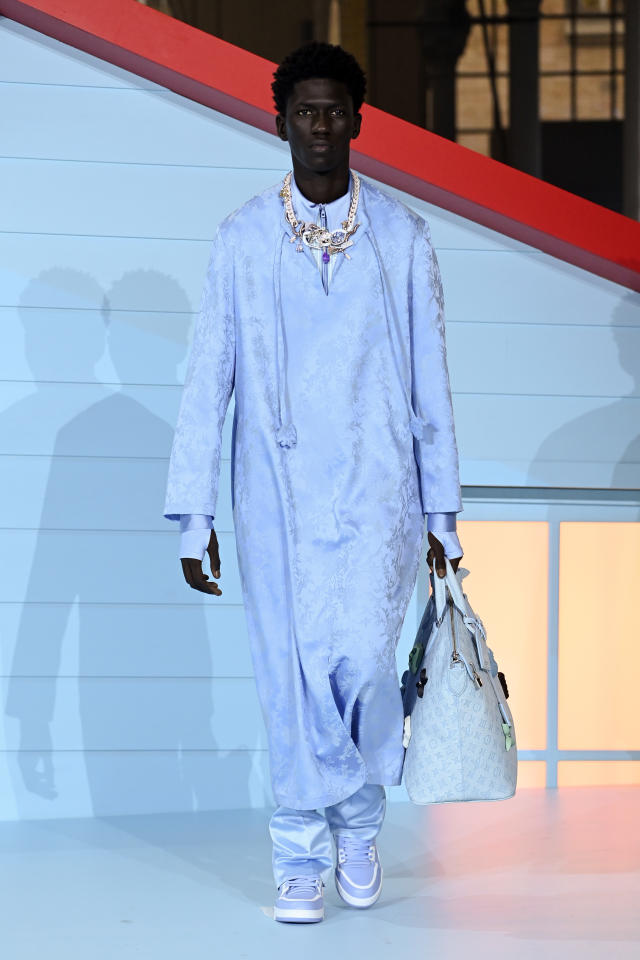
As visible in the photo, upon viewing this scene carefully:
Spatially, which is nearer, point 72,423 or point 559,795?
point 72,423

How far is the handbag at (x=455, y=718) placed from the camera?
2703 millimetres

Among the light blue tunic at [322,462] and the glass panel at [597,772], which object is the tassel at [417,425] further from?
the glass panel at [597,772]

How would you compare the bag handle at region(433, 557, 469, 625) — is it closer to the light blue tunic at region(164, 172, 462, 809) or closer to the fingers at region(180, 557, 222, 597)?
the light blue tunic at region(164, 172, 462, 809)

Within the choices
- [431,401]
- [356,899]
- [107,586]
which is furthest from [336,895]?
[107,586]

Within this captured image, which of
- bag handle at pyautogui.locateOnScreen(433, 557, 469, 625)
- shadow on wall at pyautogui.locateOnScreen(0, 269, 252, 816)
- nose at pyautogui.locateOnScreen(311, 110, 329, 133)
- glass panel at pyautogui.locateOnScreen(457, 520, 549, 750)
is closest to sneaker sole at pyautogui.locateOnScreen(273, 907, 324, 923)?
bag handle at pyautogui.locateOnScreen(433, 557, 469, 625)

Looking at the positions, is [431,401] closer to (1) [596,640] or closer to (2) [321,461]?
(2) [321,461]

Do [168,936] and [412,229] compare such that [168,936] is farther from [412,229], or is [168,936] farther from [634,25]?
[634,25]

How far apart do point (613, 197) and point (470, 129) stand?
4.30 metres

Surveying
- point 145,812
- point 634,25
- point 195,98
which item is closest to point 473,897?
point 145,812

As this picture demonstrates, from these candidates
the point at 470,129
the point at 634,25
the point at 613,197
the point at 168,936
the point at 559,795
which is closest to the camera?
the point at 168,936

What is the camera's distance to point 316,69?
277cm

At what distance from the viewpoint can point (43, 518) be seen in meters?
3.84

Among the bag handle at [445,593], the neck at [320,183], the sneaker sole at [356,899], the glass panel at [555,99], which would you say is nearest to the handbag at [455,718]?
the bag handle at [445,593]

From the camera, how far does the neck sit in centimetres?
285
